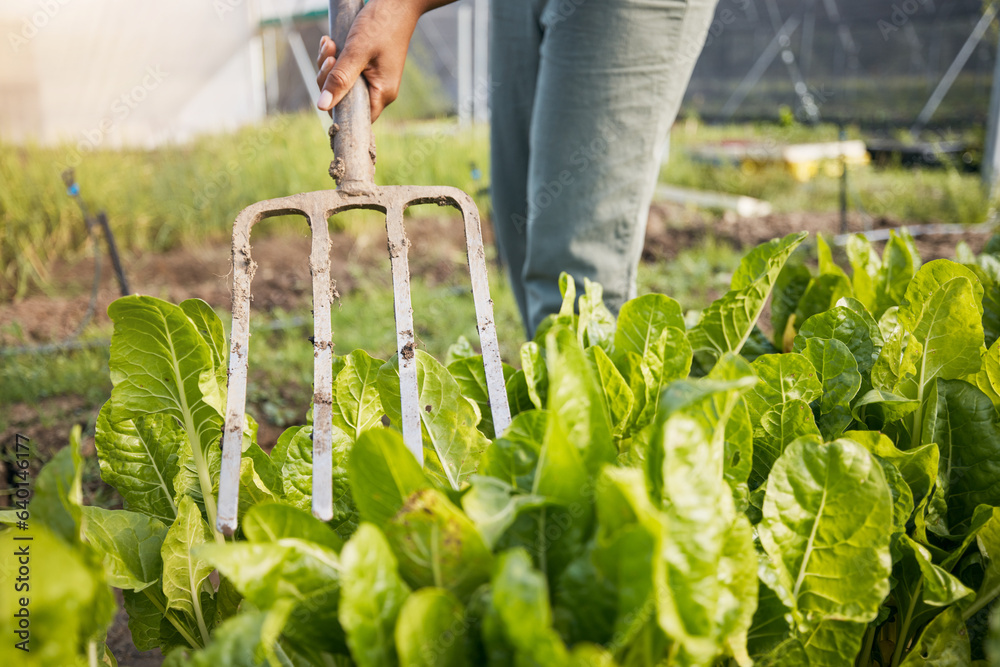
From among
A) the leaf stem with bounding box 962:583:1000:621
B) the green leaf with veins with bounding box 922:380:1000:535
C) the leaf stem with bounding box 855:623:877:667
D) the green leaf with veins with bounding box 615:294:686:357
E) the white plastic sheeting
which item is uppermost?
the white plastic sheeting

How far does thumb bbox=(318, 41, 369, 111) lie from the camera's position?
121 cm

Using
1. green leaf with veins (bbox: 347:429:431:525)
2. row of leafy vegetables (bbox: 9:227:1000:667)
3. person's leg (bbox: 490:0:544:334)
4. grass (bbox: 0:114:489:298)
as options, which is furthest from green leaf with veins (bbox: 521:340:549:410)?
grass (bbox: 0:114:489:298)

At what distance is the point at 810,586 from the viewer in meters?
0.77

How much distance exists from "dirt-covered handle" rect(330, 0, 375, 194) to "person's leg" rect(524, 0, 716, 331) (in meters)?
0.65

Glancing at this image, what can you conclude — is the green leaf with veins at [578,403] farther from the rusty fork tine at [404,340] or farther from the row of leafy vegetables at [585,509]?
the rusty fork tine at [404,340]

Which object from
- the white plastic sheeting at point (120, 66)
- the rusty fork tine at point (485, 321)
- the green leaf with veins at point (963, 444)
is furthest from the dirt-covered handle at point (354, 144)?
the white plastic sheeting at point (120, 66)

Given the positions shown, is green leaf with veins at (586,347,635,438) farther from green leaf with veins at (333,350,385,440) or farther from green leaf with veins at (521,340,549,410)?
green leaf with veins at (333,350,385,440)

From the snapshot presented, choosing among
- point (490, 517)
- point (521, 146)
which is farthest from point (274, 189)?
point (490, 517)

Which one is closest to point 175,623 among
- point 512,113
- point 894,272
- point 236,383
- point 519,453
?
point 236,383

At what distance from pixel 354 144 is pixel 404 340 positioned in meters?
A: 0.42

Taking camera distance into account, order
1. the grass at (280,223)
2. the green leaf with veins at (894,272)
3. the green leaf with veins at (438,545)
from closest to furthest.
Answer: the green leaf with veins at (438,545) → the green leaf with veins at (894,272) → the grass at (280,223)

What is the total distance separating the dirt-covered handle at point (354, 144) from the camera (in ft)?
4.00

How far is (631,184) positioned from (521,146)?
0.47 meters

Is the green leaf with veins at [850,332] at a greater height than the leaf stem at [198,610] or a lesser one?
greater
